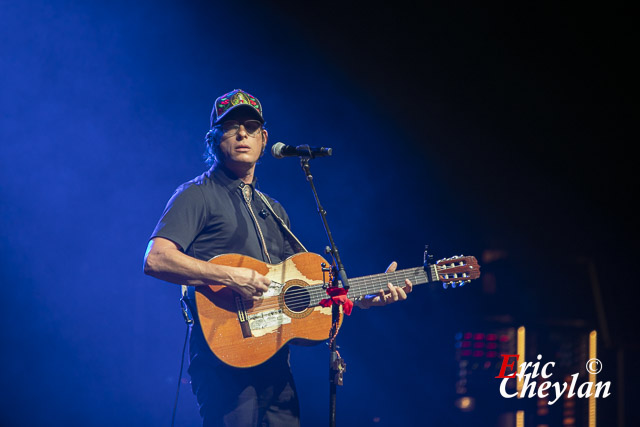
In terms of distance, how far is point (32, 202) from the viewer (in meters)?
4.44

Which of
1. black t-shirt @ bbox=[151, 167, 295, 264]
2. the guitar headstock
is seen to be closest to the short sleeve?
black t-shirt @ bbox=[151, 167, 295, 264]

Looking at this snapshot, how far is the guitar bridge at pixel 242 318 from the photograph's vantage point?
8.59 ft

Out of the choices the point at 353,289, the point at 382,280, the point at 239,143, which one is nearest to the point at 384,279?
the point at 382,280

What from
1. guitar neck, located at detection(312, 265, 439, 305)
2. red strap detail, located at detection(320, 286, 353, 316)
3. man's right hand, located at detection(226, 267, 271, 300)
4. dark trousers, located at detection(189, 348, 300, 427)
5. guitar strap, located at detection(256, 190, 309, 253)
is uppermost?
guitar strap, located at detection(256, 190, 309, 253)

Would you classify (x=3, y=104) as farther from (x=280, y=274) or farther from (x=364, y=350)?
(x=364, y=350)

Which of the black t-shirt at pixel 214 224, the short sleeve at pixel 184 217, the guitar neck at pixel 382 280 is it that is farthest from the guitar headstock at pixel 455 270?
the short sleeve at pixel 184 217

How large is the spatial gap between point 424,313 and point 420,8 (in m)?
3.15

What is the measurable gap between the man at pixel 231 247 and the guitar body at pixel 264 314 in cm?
7

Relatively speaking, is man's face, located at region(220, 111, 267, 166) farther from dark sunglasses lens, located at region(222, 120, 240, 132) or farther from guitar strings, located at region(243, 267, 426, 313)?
guitar strings, located at region(243, 267, 426, 313)

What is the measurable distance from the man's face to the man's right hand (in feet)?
2.33

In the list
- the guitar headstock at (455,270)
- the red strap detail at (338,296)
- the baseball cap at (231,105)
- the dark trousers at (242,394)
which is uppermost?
the baseball cap at (231,105)

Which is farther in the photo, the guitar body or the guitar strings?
the guitar strings

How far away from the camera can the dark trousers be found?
2.52 meters

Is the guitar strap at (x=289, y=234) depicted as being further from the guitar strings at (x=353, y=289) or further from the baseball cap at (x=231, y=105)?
the baseball cap at (x=231, y=105)
